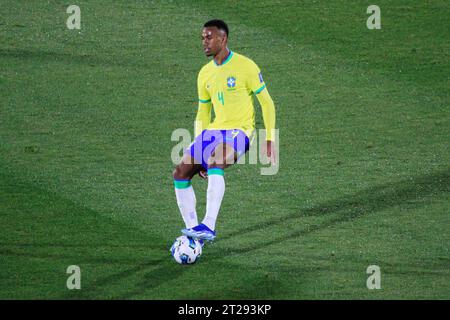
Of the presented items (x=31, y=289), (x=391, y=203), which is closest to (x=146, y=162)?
(x=391, y=203)

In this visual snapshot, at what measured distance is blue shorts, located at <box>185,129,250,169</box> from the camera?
10445mm

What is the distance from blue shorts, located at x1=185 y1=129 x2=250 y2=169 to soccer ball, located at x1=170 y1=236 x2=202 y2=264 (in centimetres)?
79

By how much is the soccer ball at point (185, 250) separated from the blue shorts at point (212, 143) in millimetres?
790

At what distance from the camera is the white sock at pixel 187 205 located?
10.4 meters

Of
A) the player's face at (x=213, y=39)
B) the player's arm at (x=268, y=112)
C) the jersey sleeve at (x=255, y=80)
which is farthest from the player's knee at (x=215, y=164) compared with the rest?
the player's face at (x=213, y=39)

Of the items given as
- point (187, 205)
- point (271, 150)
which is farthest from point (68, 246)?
point (271, 150)

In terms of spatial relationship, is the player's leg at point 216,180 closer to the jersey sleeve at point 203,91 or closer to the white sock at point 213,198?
the white sock at point 213,198

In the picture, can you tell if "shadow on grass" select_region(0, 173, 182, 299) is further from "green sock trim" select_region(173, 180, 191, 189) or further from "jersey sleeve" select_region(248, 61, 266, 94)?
"jersey sleeve" select_region(248, 61, 266, 94)

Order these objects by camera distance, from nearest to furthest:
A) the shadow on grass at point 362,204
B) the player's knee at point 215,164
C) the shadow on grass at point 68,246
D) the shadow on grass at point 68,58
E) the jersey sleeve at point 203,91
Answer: the shadow on grass at point 68,246 → the player's knee at point 215,164 → the jersey sleeve at point 203,91 → the shadow on grass at point 362,204 → the shadow on grass at point 68,58

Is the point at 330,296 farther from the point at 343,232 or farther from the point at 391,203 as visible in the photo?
the point at 391,203

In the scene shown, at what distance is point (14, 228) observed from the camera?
36.4ft

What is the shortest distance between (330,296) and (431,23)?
8424 mm

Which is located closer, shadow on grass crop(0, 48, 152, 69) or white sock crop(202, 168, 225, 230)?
white sock crop(202, 168, 225, 230)

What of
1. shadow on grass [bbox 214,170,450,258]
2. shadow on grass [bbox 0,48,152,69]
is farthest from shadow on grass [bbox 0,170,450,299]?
A: shadow on grass [bbox 0,48,152,69]
